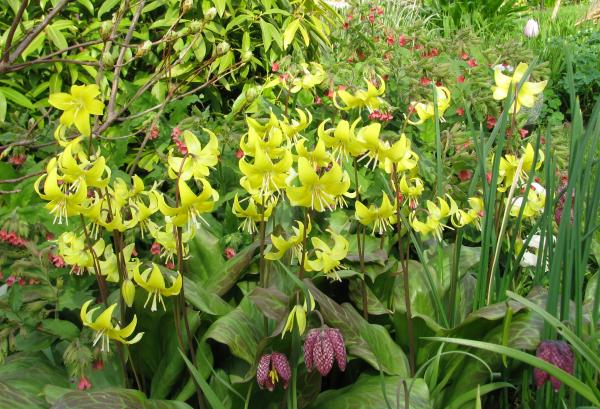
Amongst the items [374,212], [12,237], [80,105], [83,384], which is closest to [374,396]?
[374,212]

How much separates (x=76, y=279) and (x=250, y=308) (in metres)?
0.56

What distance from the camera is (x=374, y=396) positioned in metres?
1.72

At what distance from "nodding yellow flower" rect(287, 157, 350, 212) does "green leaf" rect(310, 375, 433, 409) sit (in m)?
0.46

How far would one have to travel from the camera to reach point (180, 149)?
2662 millimetres

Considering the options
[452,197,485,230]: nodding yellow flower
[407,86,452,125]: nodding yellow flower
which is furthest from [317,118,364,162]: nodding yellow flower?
[452,197,485,230]: nodding yellow flower

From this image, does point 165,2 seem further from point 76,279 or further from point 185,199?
point 185,199

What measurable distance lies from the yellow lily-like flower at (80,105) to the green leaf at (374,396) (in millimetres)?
864

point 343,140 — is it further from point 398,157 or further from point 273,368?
point 273,368

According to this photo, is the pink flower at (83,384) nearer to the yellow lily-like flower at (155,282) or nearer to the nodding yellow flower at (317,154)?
the yellow lily-like flower at (155,282)

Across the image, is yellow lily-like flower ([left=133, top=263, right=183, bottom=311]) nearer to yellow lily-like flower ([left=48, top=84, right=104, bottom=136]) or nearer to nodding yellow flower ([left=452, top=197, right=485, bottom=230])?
yellow lily-like flower ([left=48, top=84, right=104, bottom=136])

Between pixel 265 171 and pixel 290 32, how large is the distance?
222 centimetres

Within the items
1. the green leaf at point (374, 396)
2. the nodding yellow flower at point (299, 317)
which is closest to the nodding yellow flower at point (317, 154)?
the nodding yellow flower at point (299, 317)

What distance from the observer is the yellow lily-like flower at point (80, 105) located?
62.6 inches

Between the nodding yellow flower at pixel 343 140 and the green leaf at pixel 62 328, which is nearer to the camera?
the nodding yellow flower at pixel 343 140
